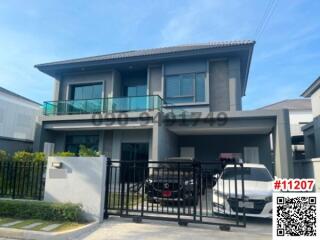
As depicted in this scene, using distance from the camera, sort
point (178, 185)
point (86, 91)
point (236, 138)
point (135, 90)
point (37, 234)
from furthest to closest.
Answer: point (86, 91) < point (135, 90) < point (236, 138) < point (178, 185) < point (37, 234)

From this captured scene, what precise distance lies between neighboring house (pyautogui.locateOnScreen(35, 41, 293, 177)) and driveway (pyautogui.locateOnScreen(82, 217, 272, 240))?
18.7 ft

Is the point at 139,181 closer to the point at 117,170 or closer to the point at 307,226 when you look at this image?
the point at 117,170

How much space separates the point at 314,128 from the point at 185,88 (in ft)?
28.5

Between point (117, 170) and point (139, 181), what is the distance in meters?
0.74

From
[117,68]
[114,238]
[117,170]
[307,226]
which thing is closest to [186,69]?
[117,68]

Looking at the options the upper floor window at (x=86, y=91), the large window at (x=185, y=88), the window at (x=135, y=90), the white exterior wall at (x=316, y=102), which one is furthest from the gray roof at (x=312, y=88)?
the upper floor window at (x=86, y=91)

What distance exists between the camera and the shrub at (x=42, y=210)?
22.7 feet

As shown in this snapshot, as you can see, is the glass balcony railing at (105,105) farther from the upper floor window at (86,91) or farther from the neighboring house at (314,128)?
the neighboring house at (314,128)

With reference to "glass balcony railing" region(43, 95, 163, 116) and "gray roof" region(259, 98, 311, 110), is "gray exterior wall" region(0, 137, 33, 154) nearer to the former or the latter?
"glass balcony railing" region(43, 95, 163, 116)

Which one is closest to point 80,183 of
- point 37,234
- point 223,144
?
point 37,234

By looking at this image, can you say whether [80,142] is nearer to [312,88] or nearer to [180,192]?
[180,192]

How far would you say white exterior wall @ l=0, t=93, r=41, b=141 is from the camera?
17.4 metres

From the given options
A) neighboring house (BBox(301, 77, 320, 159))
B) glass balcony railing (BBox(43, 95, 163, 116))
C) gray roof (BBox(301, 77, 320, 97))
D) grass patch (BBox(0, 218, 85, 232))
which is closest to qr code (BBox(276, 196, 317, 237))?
grass patch (BBox(0, 218, 85, 232))

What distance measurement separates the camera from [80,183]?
24.3 feet
